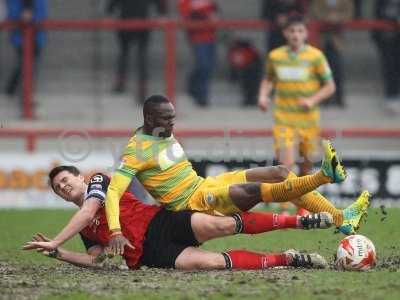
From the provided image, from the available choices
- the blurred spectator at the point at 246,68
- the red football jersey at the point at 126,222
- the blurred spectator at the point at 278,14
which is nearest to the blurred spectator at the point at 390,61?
the blurred spectator at the point at 278,14

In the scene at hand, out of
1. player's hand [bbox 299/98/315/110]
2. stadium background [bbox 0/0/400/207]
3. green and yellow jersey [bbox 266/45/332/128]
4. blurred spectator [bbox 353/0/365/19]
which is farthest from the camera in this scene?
blurred spectator [bbox 353/0/365/19]

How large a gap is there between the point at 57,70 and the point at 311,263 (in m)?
9.12

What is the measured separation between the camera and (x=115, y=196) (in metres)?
10.3

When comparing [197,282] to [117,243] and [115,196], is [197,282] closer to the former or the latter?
[117,243]

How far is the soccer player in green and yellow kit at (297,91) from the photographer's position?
15500 millimetres

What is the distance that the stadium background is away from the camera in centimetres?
1833

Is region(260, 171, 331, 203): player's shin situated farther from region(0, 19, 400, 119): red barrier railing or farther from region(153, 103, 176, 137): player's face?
region(0, 19, 400, 119): red barrier railing

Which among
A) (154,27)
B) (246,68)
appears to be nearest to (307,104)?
(246,68)

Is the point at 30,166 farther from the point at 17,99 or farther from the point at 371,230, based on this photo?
the point at 371,230

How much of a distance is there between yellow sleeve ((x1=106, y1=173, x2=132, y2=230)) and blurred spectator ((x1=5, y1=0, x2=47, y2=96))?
8409mm

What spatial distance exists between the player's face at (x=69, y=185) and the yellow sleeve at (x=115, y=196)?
Answer: 46 cm

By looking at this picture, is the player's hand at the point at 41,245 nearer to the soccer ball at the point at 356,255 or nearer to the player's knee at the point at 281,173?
the player's knee at the point at 281,173

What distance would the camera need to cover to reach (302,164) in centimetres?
1559

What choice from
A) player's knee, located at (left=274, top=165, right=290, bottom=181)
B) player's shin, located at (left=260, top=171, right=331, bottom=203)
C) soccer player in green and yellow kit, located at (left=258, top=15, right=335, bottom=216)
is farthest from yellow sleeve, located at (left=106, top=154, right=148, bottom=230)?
→ soccer player in green and yellow kit, located at (left=258, top=15, right=335, bottom=216)
